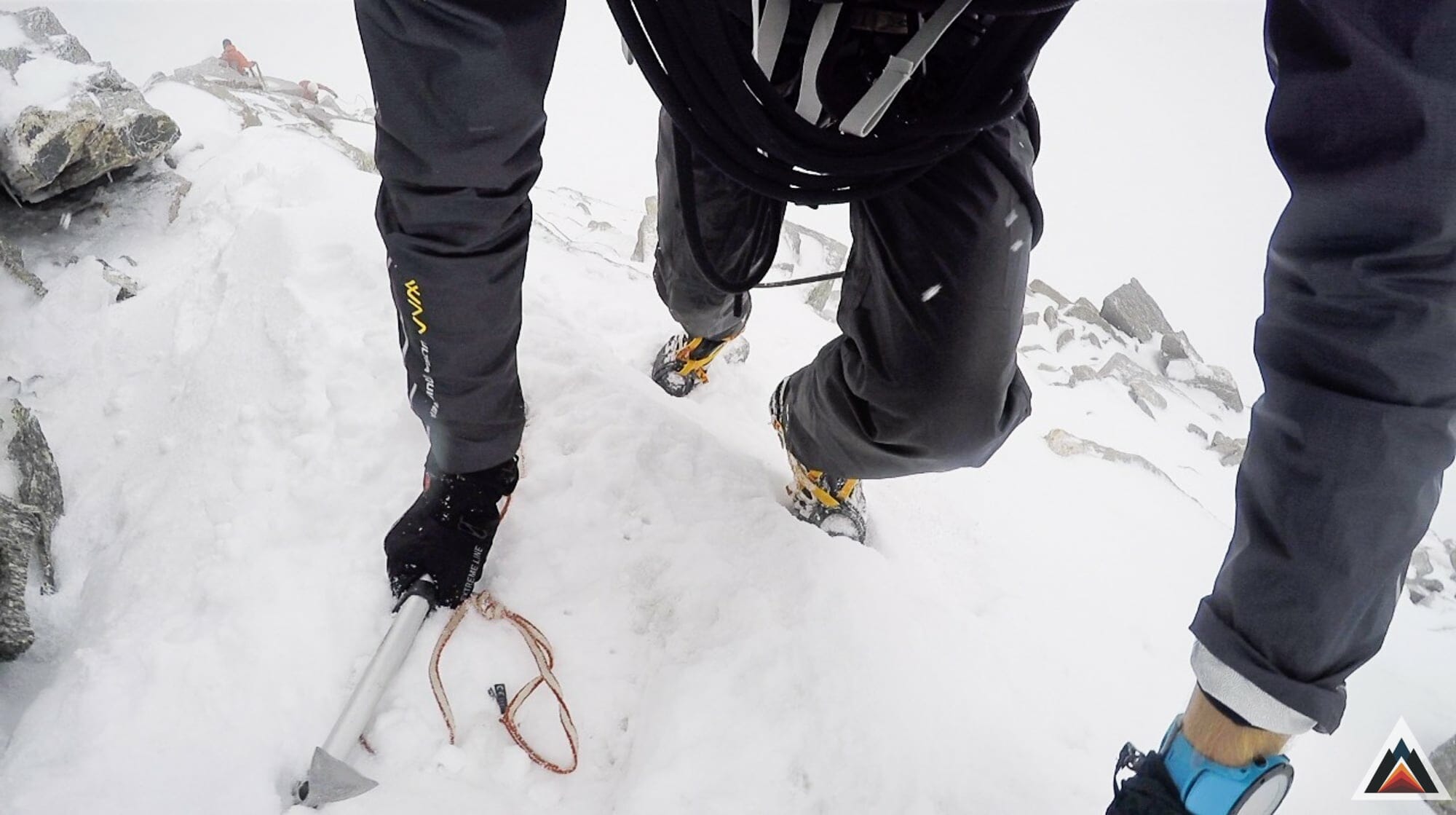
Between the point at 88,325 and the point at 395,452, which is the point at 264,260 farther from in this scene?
the point at 395,452

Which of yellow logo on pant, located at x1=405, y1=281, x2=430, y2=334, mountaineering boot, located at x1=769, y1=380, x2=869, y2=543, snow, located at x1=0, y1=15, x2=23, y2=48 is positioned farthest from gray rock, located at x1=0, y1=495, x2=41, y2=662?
snow, located at x1=0, y1=15, x2=23, y2=48

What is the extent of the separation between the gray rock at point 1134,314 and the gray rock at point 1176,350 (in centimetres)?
22

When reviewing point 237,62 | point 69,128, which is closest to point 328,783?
point 69,128

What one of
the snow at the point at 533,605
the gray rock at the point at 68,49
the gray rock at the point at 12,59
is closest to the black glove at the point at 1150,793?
the snow at the point at 533,605

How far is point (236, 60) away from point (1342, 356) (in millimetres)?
12997

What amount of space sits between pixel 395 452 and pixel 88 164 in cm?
248

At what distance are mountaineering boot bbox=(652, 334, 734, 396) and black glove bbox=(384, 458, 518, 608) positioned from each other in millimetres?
1134

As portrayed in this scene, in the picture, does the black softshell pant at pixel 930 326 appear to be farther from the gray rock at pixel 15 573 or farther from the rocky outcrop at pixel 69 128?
the rocky outcrop at pixel 69 128

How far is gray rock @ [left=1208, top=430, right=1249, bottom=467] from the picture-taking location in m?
6.64

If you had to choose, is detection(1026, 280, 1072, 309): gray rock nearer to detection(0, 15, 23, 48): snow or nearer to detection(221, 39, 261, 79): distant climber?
detection(0, 15, 23, 48): snow

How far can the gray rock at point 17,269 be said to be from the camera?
2.42m

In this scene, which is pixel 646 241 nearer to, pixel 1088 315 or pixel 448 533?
pixel 448 533

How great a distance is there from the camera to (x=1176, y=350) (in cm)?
928

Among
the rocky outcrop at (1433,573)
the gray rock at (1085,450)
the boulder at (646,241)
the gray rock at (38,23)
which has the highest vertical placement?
the gray rock at (38,23)
